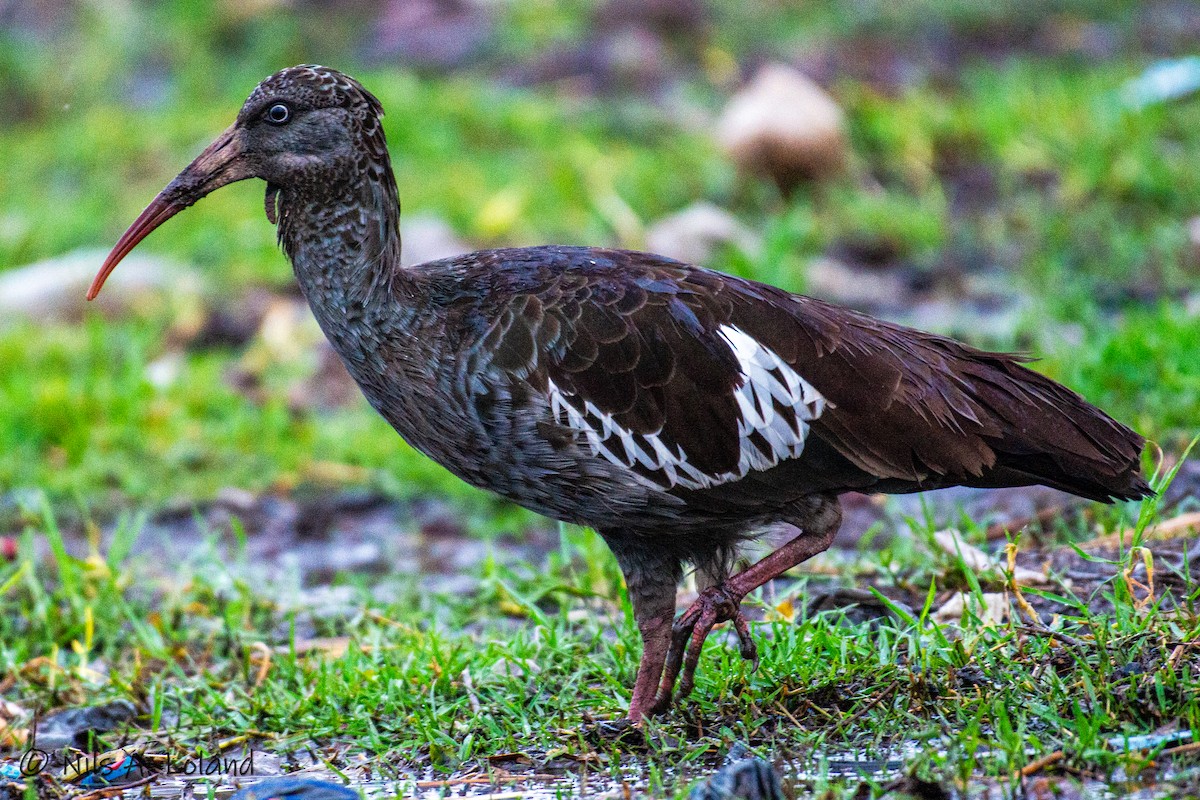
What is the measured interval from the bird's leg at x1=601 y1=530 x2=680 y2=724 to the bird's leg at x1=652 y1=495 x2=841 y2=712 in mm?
101

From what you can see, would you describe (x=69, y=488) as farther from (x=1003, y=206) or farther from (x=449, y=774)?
(x=1003, y=206)

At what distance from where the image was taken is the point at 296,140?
3867 millimetres

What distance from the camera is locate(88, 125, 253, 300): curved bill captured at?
12.8 feet

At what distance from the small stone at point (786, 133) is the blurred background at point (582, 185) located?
18mm

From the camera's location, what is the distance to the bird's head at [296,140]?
3.87m

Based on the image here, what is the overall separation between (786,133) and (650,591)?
4901 millimetres

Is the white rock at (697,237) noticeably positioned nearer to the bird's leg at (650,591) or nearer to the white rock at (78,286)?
the white rock at (78,286)

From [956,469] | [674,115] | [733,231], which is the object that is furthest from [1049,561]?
[674,115]

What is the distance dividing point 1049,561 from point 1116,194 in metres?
4.04

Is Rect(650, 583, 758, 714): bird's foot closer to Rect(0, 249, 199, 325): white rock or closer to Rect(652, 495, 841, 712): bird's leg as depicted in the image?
Rect(652, 495, 841, 712): bird's leg

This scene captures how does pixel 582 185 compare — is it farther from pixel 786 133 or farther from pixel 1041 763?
pixel 1041 763

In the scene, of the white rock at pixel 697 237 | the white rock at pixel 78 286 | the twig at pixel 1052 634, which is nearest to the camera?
the twig at pixel 1052 634

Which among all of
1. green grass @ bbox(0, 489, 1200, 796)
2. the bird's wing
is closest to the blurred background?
green grass @ bbox(0, 489, 1200, 796)

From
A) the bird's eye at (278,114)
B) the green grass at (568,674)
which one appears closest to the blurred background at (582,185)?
the green grass at (568,674)
